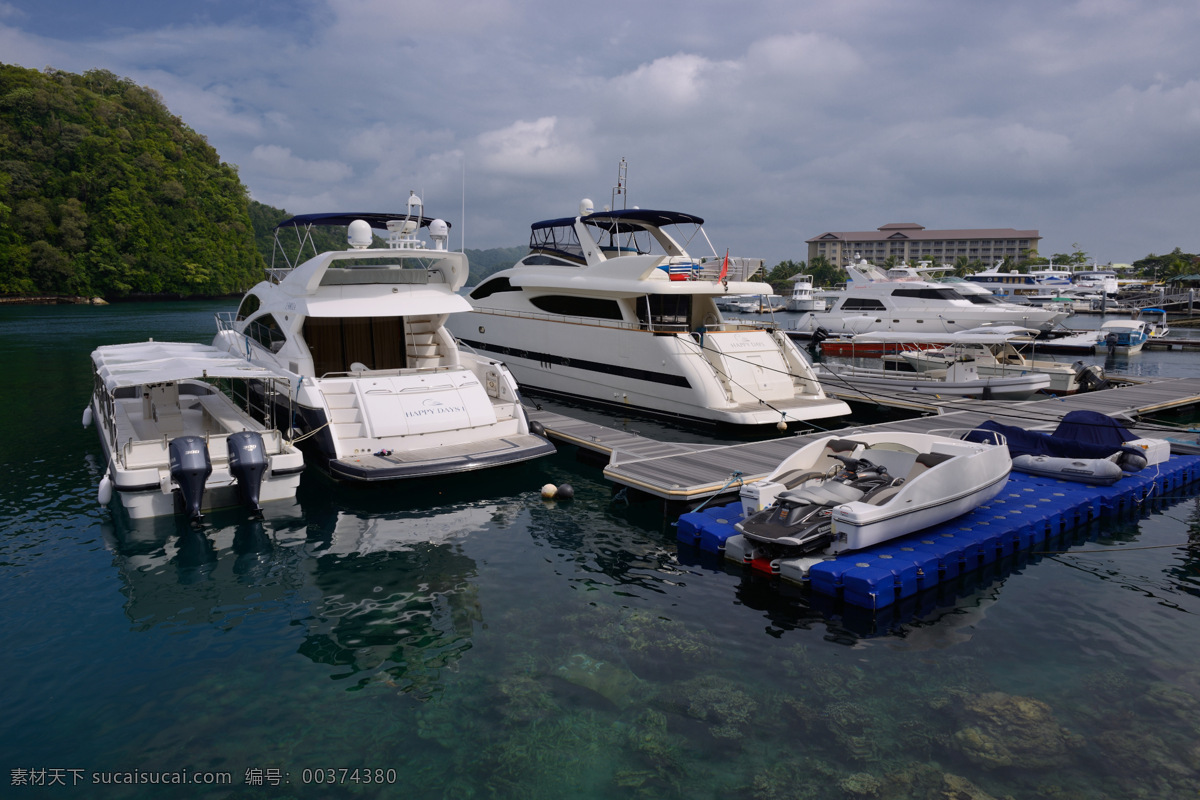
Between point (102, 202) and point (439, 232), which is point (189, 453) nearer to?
point (439, 232)

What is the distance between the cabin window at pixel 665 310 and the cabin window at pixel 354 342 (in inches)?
236

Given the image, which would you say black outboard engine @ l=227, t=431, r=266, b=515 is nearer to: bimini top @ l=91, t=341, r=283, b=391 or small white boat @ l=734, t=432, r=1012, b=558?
bimini top @ l=91, t=341, r=283, b=391

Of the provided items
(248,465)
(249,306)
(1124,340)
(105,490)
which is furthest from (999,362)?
(105,490)

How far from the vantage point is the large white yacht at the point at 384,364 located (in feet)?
37.3

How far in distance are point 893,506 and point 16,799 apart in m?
8.76

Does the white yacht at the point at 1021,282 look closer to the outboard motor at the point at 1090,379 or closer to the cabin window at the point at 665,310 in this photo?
the outboard motor at the point at 1090,379

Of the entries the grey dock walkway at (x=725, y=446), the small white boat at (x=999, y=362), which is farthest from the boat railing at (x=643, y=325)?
the small white boat at (x=999, y=362)

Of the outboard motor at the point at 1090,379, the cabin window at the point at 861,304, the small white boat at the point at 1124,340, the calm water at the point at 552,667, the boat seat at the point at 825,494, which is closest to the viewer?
the calm water at the point at 552,667

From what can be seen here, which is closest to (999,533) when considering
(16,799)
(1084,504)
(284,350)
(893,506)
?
(893,506)

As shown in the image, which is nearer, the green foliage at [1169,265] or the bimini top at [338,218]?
the bimini top at [338,218]

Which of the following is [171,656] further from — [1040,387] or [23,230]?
[23,230]

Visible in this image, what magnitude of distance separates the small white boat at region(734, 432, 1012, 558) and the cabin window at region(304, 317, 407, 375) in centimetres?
937

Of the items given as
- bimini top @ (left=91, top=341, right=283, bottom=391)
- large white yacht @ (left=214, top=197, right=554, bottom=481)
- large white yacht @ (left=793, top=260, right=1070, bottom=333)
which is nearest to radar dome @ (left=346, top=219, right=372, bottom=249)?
large white yacht @ (left=214, top=197, right=554, bottom=481)

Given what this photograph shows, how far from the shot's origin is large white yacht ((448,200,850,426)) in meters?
16.2
